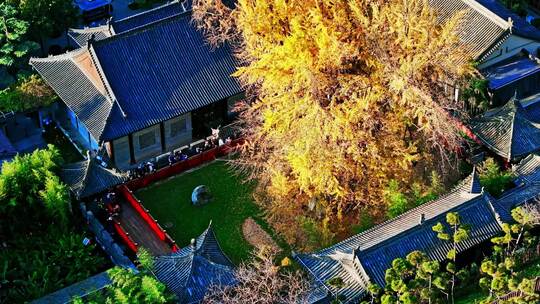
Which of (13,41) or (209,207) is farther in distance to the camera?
(13,41)

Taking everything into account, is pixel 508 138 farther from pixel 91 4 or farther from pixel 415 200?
pixel 91 4

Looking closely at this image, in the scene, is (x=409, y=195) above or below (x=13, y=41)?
below

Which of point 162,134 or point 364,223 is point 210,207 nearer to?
point 162,134

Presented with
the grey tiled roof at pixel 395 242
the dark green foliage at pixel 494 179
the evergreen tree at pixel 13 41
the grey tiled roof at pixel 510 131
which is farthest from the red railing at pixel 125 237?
the grey tiled roof at pixel 510 131

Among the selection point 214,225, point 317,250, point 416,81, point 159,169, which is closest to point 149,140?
point 159,169

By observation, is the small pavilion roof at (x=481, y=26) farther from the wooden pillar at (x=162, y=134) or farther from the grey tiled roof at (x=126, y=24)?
the wooden pillar at (x=162, y=134)

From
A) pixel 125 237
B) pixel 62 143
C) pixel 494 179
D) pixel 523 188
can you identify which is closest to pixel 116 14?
pixel 62 143

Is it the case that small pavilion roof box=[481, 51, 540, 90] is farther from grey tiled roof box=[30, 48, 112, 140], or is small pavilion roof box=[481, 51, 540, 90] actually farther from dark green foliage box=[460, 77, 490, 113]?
grey tiled roof box=[30, 48, 112, 140]

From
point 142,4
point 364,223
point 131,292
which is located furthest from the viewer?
point 142,4
